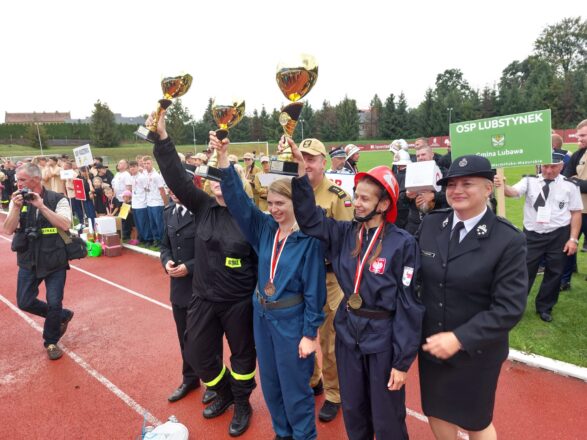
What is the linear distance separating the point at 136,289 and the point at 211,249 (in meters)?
4.99

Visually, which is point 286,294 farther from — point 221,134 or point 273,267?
point 221,134

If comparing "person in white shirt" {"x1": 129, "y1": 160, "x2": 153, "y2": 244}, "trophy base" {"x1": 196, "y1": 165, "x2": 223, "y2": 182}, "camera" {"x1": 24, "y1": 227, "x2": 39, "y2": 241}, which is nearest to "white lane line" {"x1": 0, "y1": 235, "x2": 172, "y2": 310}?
"person in white shirt" {"x1": 129, "y1": 160, "x2": 153, "y2": 244}

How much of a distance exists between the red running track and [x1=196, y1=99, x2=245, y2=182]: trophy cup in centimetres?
232

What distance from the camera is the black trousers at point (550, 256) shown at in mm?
5004

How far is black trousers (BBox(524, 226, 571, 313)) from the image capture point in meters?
5.00

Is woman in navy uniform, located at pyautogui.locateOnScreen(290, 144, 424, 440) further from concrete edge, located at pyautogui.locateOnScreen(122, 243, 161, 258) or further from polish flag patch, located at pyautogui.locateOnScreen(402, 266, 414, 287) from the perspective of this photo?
concrete edge, located at pyautogui.locateOnScreen(122, 243, 161, 258)

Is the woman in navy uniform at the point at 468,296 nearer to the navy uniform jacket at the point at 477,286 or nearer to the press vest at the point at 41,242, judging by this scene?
the navy uniform jacket at the point at 477,286

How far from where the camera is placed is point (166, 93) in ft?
9.96

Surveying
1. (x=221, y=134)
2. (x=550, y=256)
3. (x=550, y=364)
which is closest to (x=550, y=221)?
(x=550, y=256)

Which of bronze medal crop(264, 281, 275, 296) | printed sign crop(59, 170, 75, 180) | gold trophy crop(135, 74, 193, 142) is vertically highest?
gold trophy crop(135, 74, 193, 142)

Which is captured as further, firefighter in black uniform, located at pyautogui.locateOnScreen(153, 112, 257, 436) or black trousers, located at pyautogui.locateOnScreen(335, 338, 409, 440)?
firefighter in black uniform, located at pyautogui.locateOnScreen(153, 112, 257, 436)

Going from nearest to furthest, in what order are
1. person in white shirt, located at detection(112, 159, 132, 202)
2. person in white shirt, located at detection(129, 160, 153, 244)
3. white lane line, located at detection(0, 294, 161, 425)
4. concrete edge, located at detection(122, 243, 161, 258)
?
white lane line, located at detection(0, 294, 161, 425), concrete edge, located at detection(122, 243, 161, 258), person in white shirt, located at detection(129, 160, 153, 244), person in white shirt, located at detection(112, 159, 132, 202)

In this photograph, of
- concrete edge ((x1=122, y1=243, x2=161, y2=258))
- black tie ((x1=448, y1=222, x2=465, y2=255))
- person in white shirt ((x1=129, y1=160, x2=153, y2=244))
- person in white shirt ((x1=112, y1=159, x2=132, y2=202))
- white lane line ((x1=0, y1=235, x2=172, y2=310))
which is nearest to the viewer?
black tie ((x1=448, y1=222, x2=465, y2=255))

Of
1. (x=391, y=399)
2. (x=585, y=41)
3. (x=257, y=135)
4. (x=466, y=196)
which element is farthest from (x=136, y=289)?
(x=585, y=41)
